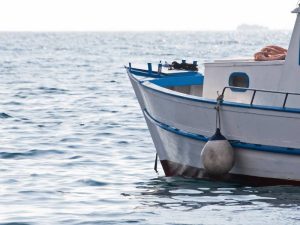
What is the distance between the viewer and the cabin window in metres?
14.0

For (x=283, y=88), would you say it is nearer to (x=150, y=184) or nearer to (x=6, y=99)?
(x=150, y=184)

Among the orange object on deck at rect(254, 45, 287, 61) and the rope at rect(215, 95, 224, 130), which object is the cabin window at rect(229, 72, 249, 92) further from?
the rope at rect(215, 95, 224, 130)

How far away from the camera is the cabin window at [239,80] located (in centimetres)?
1402

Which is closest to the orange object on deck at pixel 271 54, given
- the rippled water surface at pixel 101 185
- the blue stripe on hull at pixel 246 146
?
the blue stripe on hull at pixel 246 146

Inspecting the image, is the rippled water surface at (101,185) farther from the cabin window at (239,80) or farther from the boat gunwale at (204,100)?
the cabin window at (239,80)

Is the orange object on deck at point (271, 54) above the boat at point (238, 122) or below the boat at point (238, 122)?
above

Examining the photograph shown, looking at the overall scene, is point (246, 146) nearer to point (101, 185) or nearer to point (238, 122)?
point (238, 122)

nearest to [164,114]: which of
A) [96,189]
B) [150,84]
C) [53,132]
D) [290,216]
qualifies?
[150,84]

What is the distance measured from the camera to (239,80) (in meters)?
14.1

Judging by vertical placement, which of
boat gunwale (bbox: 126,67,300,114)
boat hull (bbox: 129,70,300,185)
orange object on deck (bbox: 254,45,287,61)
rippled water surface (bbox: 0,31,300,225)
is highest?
orange object on deck (bbox: 254,45,287,61)

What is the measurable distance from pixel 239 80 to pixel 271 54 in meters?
0.65

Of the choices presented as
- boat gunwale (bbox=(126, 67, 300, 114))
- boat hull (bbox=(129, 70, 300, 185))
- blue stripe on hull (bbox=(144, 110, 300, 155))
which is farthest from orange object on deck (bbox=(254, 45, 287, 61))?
blue stripe on hull (bbox=(144, 110, 300, 155))

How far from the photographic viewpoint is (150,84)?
49.0ft
